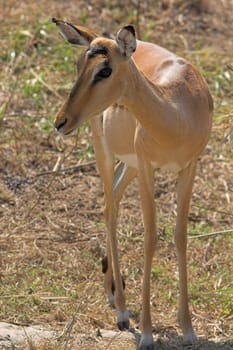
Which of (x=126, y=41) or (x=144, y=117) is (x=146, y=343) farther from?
(x=126, y=41)

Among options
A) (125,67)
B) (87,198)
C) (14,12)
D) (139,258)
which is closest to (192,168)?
(125,67)

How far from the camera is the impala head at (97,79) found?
5.53 meters

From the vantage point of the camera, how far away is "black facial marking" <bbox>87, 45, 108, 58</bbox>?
222 inches

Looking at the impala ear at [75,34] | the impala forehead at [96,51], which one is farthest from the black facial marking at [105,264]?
the impala forehead at [96,51]

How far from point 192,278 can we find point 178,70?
1.61m

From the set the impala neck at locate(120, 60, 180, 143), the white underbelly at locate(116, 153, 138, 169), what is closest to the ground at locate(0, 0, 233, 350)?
the white underbelly at locate(116, 153, 138, 169)

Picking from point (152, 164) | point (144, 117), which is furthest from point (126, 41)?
point (152, 164)

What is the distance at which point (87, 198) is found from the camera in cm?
843

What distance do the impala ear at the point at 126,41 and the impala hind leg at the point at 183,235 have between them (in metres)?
0.90

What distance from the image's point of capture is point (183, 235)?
20.7 feet

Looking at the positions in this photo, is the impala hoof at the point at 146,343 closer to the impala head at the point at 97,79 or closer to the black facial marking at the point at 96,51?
the impala head at the point at 97,79

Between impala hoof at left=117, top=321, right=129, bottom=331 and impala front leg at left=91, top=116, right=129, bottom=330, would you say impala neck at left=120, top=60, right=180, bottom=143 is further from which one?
impala hoof at left=117, top=321, right=129, bottom=331

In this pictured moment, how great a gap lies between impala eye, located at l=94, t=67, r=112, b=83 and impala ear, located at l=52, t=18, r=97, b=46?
0.30m

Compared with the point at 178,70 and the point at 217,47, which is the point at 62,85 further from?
the point at 178,70
